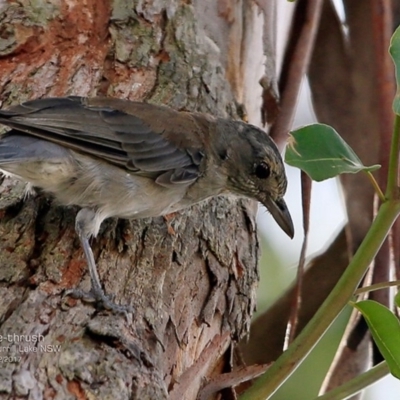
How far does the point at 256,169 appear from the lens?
11.7 ft

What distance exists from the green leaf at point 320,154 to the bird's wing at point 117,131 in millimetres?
760

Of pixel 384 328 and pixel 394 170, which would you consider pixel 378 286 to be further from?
pixel 394 170

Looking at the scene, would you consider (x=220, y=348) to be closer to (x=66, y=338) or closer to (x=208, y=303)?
(x=208, y=303)

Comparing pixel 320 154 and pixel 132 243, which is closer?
pixel 320 154

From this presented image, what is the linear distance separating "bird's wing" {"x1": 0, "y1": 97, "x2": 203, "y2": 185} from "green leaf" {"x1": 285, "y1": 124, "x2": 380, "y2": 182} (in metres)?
0.76

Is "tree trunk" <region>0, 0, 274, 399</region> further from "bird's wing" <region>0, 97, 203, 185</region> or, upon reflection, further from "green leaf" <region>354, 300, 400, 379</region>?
"green leaf" <region>354, 300, 400, 379</region>

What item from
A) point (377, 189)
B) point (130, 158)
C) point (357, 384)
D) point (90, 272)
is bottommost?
point (357, 384)

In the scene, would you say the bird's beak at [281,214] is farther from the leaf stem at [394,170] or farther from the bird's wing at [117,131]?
the leaf stem at [394,170]

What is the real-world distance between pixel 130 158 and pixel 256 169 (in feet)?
2.10

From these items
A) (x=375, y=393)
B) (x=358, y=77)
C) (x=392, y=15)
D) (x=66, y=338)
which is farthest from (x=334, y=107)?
(x=66, y=338)

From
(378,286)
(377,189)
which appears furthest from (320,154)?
(378,286)

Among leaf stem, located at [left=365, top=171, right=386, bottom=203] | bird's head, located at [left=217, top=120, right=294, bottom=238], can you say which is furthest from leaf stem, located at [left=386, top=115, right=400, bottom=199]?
bird's head, located at [left=217, top=120, right=294, bottom=238]

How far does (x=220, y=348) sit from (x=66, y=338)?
85cm

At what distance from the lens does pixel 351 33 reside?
4.86 m
